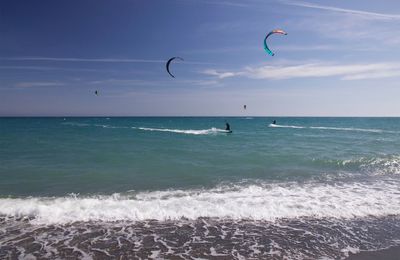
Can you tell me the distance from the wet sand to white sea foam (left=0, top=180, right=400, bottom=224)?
8.05ft

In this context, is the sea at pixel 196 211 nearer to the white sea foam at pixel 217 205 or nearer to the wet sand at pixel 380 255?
the white sea foam at pixel 217 205

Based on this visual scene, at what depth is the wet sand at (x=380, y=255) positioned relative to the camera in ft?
21.1

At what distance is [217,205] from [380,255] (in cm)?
482

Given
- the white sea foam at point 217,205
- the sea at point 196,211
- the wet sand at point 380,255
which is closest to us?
the wet sand at point 380,255

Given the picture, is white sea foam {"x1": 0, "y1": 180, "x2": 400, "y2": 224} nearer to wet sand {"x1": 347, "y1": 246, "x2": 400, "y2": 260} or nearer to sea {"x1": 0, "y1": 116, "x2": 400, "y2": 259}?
sea {"x1": 0, "y1": 116, "x2": 400, "y2": 259}

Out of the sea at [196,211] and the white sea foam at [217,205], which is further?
the white sea foam at [217,205]

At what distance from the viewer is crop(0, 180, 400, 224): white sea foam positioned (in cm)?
912

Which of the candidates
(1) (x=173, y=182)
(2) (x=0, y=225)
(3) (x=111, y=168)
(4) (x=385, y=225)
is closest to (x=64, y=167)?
(3) (x=111, y=168)

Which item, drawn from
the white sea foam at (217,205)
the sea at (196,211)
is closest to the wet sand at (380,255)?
the sea at (196,211)

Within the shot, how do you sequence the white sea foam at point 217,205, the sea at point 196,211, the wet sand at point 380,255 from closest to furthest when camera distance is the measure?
the wet sand at point 380,255 → the sea at point 196,211 → the white sea foam at point 217,205

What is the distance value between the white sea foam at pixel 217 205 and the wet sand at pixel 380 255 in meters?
2.46

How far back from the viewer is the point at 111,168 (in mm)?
17359

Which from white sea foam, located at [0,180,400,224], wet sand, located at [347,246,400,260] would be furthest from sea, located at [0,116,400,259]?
wet sand, located at [347,246,400,260]

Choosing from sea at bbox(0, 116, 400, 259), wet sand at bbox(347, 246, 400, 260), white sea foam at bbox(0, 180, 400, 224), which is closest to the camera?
wet sand at bbox(347, 246, 400, 260)
